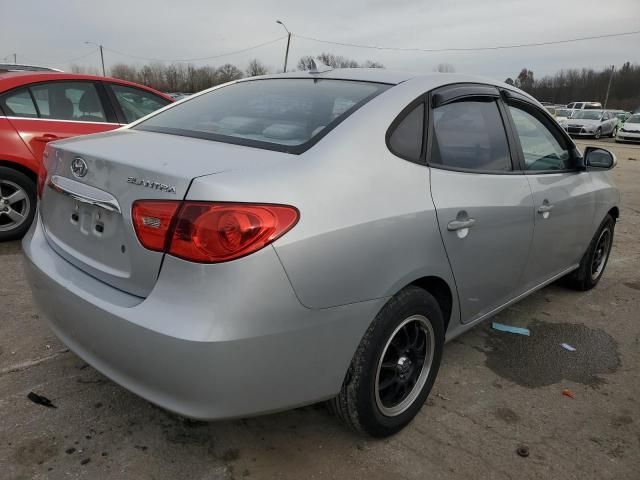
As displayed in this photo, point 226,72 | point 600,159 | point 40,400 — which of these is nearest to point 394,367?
point 40,400

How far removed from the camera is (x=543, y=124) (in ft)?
11.3

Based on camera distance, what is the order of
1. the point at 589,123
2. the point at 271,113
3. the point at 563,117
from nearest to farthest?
the point at 271,113
the point at 589,123
the point at 563,117

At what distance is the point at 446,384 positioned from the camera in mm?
2846

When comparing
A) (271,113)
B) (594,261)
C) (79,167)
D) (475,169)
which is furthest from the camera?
(594,261)

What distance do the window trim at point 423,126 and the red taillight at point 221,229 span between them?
0.67m

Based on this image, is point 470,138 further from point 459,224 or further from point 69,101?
point 69,101

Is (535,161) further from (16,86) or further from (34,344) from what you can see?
(16,86)

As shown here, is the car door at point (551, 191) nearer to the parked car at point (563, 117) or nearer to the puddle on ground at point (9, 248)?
the puddle on ground at point (9, 248)

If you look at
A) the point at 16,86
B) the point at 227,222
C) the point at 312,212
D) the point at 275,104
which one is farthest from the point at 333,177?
the point at 16,86

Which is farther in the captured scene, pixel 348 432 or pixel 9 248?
pixel 9 248

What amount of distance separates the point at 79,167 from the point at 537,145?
104 inches

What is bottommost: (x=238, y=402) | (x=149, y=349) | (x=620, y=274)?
(x=620, y=274)

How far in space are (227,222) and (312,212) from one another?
11.5 inches

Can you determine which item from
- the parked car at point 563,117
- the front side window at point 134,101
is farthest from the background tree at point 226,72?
the front side window at point 134,101
